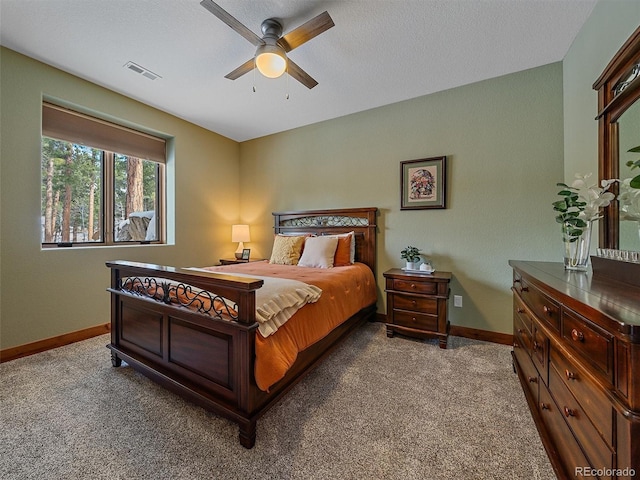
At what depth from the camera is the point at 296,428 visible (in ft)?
5.03

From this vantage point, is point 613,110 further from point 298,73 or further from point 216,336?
point 216,336

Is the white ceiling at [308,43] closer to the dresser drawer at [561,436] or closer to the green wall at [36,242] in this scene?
the green wall at [36,242]

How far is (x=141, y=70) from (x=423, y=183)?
324cm

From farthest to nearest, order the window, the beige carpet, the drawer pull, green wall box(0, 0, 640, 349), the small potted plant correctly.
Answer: the small potted plant
the window
green wall box(0, 0, 640, 349)
the beige carpet
the drawer pull

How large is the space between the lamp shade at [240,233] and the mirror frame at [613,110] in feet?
13.2

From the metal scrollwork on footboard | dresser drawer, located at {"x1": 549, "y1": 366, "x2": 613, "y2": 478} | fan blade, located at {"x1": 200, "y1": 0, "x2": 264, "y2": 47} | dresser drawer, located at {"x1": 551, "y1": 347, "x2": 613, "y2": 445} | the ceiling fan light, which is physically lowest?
dresser drawer, located at {"x1": 549, "y1": 366, "x2": 613, "y2": 478}

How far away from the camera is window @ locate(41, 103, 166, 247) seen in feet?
9.05

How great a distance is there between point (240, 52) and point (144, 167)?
2.20 metres

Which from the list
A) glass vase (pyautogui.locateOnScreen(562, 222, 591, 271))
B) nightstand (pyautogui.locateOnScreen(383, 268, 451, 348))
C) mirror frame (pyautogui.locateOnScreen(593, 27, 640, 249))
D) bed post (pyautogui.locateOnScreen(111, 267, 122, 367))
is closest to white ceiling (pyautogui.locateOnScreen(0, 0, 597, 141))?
mirror frame (pyautogui.locateOnScreen(593, 27, 640, 249))

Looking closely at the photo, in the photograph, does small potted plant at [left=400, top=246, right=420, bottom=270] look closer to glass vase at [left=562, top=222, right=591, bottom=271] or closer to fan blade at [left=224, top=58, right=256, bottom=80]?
glass vase at [left=562, top=222, right=591, bottom=271]

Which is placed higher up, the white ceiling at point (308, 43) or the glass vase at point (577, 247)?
the white ceiling at point (308, 43)

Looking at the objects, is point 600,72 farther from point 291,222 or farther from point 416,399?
point 291,222

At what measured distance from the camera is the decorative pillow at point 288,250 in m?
3.32

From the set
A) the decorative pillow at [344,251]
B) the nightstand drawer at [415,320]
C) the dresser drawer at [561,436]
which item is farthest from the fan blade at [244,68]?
the dresser drawer at [561,436]
